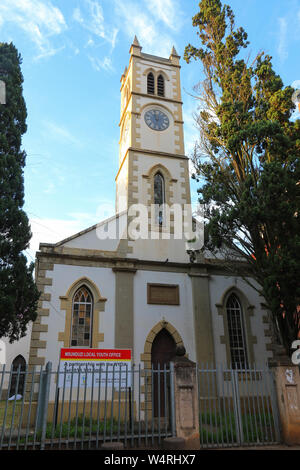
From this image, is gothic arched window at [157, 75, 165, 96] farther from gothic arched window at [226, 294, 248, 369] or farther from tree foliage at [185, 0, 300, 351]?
gothic arched window at [226, 294, 248, 369]

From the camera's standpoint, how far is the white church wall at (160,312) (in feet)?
42.4

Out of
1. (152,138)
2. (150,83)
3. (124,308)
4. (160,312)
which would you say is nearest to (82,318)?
(124,308)

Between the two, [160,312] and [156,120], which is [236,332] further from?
[156,120]

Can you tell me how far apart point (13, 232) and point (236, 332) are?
927cm

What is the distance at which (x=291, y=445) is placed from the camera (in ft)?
28.0

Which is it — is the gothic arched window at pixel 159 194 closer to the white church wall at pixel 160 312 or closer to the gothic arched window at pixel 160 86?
the white church wall at pixel 160 312

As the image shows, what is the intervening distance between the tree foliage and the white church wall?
214 cm

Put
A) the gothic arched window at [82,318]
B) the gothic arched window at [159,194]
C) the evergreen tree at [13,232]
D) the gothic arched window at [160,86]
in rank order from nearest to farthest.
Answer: the evergreen tree at [13,232], the gothic arched window at [82,318], the gothic arched window at [159,194], the gothic arched window at [160,86]

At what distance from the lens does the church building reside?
12500 mm

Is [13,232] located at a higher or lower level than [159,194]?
lower

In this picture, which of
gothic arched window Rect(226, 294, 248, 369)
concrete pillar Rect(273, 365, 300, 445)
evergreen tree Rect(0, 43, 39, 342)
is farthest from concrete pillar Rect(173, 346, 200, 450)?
gothic arched window Rect(226, 294, 248, 369)

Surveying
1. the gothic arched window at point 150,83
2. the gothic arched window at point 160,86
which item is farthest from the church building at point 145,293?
the gothic arched window at point 160,86

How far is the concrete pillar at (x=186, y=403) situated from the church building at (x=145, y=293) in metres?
4.45

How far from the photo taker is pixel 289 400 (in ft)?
29.1
